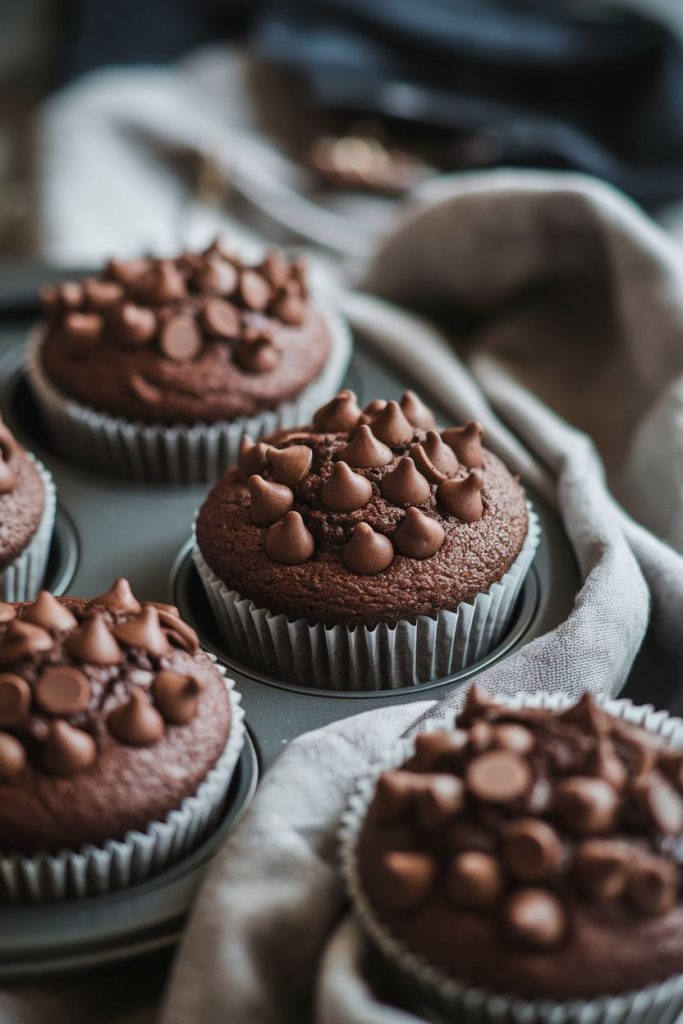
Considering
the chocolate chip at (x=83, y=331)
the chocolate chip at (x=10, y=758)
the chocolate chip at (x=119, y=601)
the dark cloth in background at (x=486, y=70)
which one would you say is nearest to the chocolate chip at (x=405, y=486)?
the chocolate chip at (x=119, y=601)

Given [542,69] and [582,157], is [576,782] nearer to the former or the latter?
[582,157]

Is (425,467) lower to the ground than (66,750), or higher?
higher

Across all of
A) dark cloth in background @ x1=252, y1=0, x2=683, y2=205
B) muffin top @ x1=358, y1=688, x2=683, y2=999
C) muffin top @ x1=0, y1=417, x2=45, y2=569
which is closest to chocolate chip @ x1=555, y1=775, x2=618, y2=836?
muffin top @ x1=358, y1=688, x2=683, y2=999

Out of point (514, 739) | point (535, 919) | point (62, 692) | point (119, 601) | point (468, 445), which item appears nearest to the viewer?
point (535, 919)

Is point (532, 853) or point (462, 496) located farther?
point (462, 496)

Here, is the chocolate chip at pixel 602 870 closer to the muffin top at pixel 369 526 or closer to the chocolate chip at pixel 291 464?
the muffin top at pixel 369 526

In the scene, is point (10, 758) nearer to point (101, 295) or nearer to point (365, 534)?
point (365, 534)

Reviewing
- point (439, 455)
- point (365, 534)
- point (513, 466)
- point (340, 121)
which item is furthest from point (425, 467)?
point (340, 121)

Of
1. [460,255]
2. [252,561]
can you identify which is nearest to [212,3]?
[460,255]
